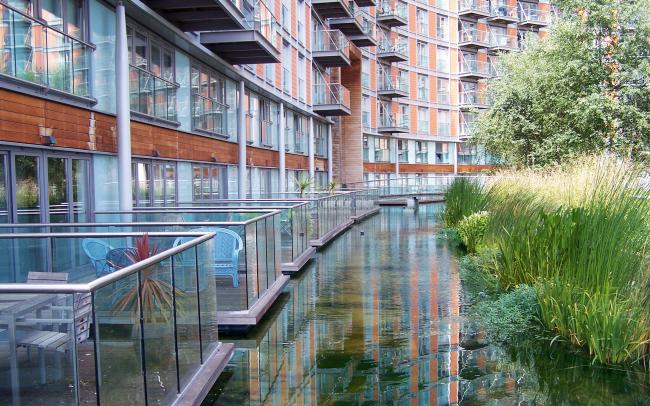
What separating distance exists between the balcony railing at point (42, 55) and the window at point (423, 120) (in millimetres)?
42148

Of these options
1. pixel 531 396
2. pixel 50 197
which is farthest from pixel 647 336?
pixel 50 197

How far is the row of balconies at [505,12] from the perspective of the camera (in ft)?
178

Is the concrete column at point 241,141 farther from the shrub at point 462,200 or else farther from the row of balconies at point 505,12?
the row of balconies at point 505,12

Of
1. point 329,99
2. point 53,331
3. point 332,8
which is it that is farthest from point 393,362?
point 332,8

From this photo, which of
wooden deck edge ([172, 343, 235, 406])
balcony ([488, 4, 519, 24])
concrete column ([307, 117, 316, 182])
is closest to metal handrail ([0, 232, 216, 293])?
wooden deck edge ([172, 343, 235, 406])

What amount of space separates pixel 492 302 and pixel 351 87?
107 feet

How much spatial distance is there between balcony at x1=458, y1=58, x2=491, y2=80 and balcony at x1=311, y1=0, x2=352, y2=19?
70.7 feet

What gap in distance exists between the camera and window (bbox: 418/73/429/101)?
52125 millimetres

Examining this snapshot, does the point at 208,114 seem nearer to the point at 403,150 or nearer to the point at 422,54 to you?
the point at 403,150

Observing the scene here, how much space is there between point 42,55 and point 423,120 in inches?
1747

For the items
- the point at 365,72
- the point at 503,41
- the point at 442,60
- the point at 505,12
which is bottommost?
the point at 365,72

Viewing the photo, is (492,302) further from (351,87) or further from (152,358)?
(351,87)

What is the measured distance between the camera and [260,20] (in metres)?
17.6

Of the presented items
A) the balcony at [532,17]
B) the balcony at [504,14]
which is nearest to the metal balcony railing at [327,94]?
the balcony at [504,14]
